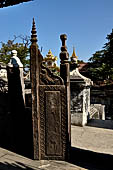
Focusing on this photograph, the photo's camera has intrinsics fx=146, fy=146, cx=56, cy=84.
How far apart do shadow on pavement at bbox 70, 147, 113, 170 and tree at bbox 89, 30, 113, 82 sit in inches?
439

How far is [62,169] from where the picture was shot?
283cm

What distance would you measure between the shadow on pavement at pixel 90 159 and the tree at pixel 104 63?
A: 11.2 metres

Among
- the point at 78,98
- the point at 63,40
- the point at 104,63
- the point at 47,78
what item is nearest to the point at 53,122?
the point at 47,78

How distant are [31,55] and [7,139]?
2.51 metres

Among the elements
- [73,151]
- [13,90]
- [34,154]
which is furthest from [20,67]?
[73,151]

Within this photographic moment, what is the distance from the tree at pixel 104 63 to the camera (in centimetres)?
1354

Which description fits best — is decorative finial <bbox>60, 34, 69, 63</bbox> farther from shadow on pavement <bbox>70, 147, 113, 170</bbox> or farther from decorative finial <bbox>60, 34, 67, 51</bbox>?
shadow on pavement <bbox>70, 147, 113, 170</bbox>

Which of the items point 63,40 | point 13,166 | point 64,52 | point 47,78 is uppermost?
point 63,40

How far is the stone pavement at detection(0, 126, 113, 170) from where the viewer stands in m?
2.93

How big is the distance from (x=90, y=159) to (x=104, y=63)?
13.2 meters

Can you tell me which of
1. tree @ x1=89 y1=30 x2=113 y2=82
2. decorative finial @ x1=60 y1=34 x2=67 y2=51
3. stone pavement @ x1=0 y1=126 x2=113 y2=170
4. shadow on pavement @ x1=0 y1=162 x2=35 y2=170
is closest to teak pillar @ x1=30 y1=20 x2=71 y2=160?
decorative finial @ x1=60 y1=34 x2=67 y2=51

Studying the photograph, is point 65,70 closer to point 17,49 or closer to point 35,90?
point 35,90

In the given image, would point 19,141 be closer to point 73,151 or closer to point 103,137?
point 73,151

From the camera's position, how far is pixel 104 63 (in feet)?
49.5
